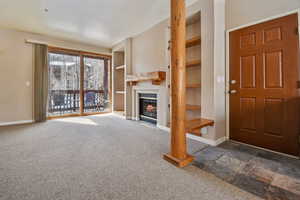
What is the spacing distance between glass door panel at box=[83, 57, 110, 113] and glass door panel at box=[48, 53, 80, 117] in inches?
10.5

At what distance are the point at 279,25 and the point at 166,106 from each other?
2332 mm

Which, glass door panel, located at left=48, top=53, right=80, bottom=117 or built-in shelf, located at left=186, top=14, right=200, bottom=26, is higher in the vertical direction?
built-in shelf, located at left=186, top=14, right=200, bottom=26

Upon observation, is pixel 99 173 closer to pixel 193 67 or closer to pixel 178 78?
pixel 178 78

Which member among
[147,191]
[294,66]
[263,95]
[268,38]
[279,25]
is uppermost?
[279,25]

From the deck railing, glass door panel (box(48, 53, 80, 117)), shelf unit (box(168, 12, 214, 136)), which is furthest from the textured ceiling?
the deck railing

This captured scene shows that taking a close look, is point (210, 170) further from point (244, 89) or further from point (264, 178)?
point (244, 89)

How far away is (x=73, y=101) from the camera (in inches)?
195

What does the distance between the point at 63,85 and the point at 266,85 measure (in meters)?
5.38

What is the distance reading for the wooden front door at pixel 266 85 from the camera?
1.97 m

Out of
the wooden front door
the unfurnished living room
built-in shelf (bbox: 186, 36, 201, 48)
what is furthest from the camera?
built-in shelf (bbox: 186, 36, 201, 48)

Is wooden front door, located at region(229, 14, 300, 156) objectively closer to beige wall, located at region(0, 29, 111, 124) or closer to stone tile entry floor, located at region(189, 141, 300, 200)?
stone tile entry floor, located at region(189, 141, 300, 200)

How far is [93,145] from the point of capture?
7.79 feet

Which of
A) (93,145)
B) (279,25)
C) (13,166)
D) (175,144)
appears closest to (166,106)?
(175,144)

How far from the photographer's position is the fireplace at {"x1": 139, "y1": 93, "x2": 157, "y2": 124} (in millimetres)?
3852
